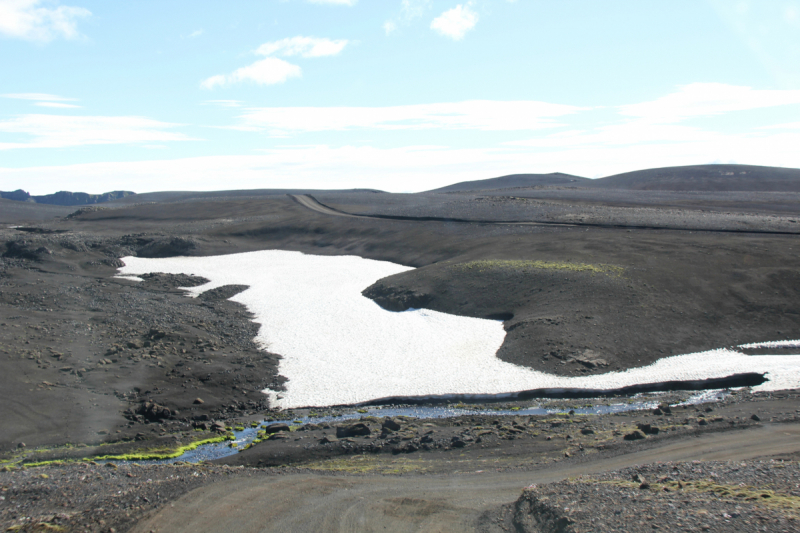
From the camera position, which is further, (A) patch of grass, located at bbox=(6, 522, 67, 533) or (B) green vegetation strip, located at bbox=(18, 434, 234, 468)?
(B) green vegetation strip, located at bbox=(18, 434, 234, 468)

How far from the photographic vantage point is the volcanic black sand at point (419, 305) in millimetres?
17984

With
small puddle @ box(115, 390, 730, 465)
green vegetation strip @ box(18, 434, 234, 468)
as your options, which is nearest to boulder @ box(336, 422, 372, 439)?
small puddle @ box(115, 390, 730, 465)

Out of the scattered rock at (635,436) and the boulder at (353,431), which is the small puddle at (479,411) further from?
the scattered rock at (635,436)

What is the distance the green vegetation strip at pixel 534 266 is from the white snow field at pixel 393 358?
23.0ft

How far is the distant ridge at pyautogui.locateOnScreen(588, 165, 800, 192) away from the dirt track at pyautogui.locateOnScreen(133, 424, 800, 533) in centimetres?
11412

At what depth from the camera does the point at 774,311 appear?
106 feet

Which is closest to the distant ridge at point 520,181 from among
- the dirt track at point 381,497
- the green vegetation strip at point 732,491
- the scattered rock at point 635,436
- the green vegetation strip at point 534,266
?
the green vegetation strip at point 534,266

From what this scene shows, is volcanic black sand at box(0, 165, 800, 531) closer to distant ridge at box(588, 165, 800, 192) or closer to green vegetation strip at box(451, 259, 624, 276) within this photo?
green vegetation strip at box(451, 259, 624, 276)

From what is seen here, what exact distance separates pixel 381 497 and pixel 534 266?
28.9 metres

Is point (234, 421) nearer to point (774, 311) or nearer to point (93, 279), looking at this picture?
point (774, 311)

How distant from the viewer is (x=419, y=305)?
127 ft

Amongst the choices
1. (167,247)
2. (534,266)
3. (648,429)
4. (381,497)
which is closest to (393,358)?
(648,429)

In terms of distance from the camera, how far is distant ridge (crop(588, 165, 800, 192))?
11456cm

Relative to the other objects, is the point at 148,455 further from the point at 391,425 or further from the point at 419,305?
the point at 419,305
